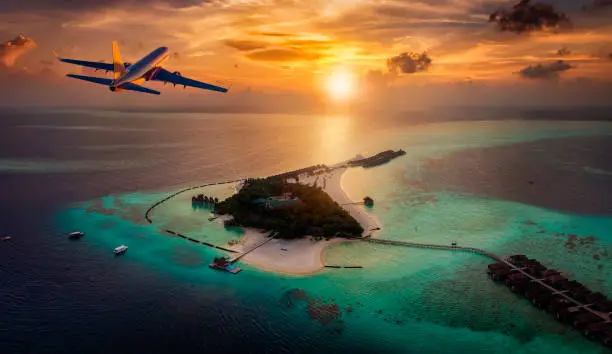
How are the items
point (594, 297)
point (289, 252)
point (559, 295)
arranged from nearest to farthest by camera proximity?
point (594, 297) → point (559, 295) → point (289, 252)

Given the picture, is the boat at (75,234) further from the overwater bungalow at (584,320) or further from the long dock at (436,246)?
the overwater bungalow at (584,320)

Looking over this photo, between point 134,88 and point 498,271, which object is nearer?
point 134,88

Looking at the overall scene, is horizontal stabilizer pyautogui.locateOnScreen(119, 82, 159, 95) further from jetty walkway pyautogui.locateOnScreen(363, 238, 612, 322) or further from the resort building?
jetty walkway pyautogui.locateOnScreen(363, 238, 612, 322)

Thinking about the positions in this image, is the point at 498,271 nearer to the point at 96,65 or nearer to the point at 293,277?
the point at 293,277

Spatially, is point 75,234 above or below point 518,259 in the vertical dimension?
below

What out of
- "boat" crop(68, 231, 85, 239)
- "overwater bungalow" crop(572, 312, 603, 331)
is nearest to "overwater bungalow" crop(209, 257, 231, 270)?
"boat" crop(68, 231, 85, 239)

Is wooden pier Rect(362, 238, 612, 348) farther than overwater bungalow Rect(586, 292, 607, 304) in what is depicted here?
No

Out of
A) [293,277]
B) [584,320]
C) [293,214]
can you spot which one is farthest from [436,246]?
[293,214]
